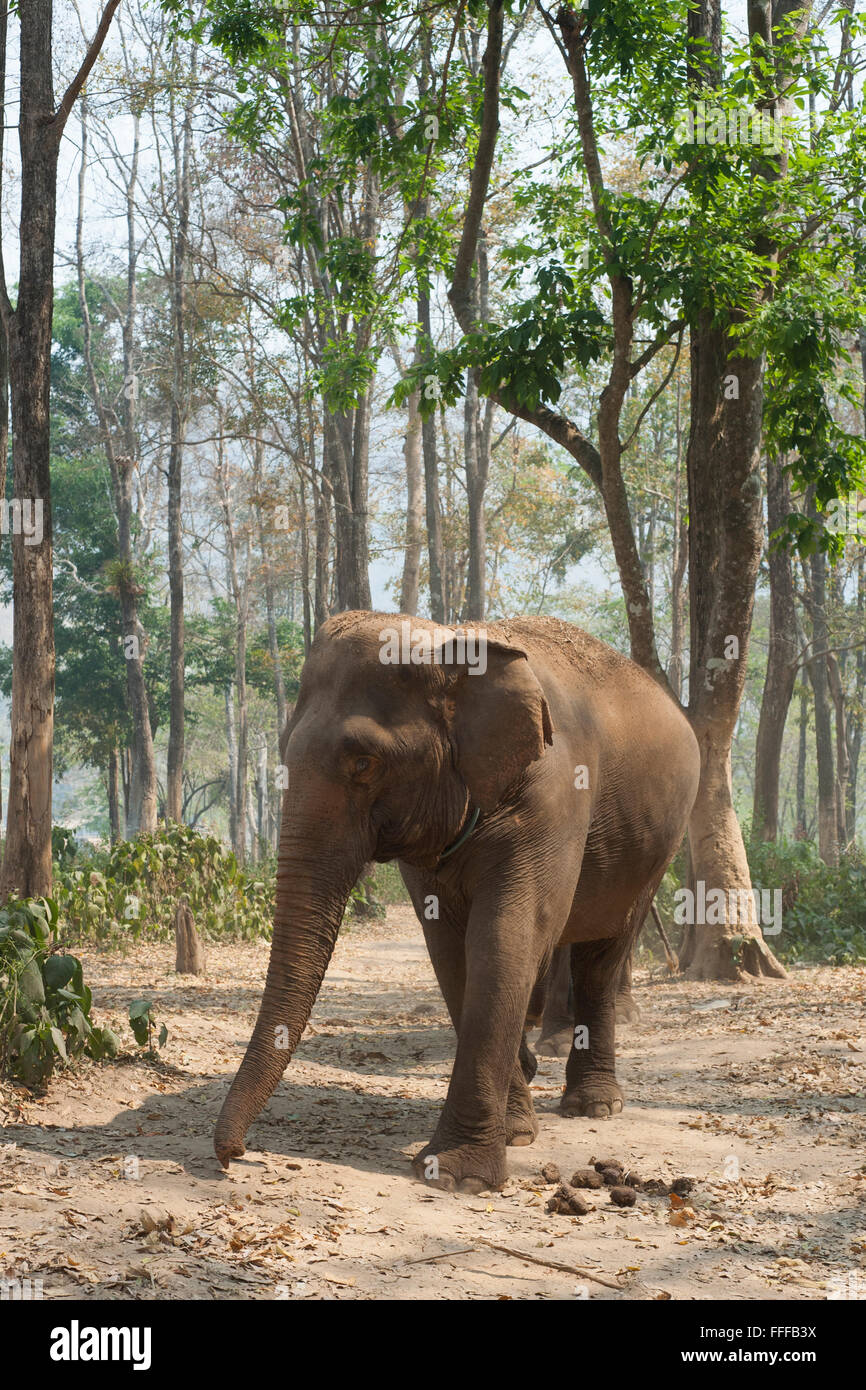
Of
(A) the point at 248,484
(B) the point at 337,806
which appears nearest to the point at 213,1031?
(B) the point at 337,806

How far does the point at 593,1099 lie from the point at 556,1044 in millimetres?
2151

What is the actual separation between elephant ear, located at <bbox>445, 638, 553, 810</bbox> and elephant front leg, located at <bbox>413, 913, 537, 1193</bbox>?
0.66 metres

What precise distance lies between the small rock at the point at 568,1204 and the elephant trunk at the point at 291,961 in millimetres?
1286

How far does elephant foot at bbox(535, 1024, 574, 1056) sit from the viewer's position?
30.1 ft

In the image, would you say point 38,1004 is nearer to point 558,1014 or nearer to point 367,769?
point 367,769

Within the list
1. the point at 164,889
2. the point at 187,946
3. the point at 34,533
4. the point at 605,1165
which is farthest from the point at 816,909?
the point at 34,533

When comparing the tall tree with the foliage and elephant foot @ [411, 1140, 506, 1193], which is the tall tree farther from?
elephant foot @ [411, 1140, 506, 1193]

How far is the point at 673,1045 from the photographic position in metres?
9.17

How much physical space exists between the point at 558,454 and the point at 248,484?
11184mm

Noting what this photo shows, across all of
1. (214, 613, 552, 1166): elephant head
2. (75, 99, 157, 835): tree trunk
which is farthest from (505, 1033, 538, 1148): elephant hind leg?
(75, 99, 157, 835): tree trunk

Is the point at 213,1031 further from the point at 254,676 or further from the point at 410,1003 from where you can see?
the point at 254,676

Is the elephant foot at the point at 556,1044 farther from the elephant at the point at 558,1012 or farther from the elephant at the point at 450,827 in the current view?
the elephant at the point at 450,827

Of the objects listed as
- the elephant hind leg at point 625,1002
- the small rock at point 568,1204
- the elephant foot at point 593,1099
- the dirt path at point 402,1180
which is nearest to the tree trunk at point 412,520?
the elephant hind leg at point 625,1002

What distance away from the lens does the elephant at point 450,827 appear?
5168 millimetres
